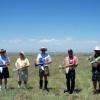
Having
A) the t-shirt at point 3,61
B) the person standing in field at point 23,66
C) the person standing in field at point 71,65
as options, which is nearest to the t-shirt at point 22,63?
the person standing in field at point 23,66

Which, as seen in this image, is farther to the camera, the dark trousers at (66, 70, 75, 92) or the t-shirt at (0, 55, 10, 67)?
the t-shirt at (0, 55, 10, 67)

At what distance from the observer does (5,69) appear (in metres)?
17.8

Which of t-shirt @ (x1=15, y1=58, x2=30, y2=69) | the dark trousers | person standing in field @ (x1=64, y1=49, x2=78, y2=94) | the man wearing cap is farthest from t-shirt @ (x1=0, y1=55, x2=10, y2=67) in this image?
the man wearing cap

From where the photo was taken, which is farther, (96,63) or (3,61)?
(3,61)

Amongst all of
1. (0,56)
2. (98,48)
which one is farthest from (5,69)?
(98,48)

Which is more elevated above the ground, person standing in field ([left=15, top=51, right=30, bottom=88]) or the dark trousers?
person standing in field ([left=15, top=51, right=30, bottom=88])

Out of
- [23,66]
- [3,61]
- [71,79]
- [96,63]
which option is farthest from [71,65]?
[3,61]

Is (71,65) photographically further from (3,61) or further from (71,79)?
(3,61)

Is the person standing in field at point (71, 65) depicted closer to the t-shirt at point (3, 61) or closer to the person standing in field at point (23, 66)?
the person standing in field at point (23, 66)

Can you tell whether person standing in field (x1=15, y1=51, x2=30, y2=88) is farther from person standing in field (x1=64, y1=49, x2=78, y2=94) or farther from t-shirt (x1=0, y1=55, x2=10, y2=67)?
person standing in field (x1=64, y1=49, x2=78, y2=94)

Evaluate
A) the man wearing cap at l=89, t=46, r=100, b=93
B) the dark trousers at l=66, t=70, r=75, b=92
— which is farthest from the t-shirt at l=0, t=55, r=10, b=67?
the man wearing cap at l=89, t=46, r=100, b=93

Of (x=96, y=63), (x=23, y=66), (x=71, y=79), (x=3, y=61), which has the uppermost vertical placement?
(x=3, y=61)

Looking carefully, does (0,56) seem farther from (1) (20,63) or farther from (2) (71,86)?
(2) (71,86)

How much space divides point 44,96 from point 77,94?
1574 mm
